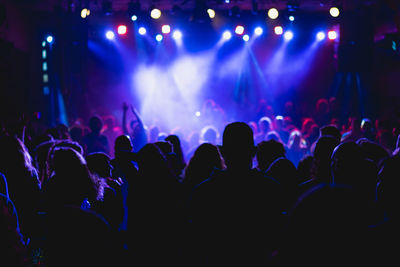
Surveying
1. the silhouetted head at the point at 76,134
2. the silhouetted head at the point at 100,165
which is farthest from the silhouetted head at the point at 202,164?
the silhouetted head at the point at 76,134

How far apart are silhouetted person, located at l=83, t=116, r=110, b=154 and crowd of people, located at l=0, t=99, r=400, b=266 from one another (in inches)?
95.4

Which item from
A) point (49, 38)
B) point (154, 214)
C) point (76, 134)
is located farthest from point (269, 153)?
point (49, 38)

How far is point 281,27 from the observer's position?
11742mm

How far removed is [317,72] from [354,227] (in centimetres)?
1508

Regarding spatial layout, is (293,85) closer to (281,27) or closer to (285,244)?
(281,27)

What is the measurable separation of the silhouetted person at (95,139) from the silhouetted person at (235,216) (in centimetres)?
515

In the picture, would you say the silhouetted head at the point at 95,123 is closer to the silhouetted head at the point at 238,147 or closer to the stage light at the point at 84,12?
the stage light at the point at 84,12

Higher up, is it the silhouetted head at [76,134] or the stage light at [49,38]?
the stage light at [49,38]

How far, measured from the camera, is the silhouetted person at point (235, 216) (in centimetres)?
220

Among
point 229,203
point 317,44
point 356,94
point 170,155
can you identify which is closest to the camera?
point 229,203

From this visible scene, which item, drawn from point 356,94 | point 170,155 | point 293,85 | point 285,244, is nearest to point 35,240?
point 170,155

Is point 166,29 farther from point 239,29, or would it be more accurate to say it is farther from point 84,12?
point 84,12

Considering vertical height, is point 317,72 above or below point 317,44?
below

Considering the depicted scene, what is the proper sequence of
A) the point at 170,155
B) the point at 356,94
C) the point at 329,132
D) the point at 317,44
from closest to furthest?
the point at 170,155
the point at 329,132
the point at 356,94
the point at 317,44
